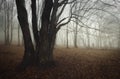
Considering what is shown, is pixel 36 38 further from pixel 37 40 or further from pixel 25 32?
pixel 25 32

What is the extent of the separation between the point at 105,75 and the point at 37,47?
209 inches

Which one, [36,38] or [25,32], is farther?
[36,38]

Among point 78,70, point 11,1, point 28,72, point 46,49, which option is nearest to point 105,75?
point 78,70

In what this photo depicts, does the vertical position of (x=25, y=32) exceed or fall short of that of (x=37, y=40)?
it exceeds it

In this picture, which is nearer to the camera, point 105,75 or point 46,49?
point 105,75

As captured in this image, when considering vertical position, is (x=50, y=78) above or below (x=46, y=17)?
below

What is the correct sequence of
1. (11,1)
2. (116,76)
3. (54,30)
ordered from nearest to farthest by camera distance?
(116,76) < (54,30) < (11,1)

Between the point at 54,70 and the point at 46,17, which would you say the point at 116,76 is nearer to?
the point at 54,70

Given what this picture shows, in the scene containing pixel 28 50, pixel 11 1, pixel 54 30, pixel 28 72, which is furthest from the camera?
pixel 11 1

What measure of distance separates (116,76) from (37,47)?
5916mm

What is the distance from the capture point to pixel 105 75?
8062 millimetres

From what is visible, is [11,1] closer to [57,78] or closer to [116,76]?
[57,78]

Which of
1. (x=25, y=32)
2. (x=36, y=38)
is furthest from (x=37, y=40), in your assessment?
(x=25, y=32)

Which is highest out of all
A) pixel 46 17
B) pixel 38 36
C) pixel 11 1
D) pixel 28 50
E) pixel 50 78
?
pixel 11 1
